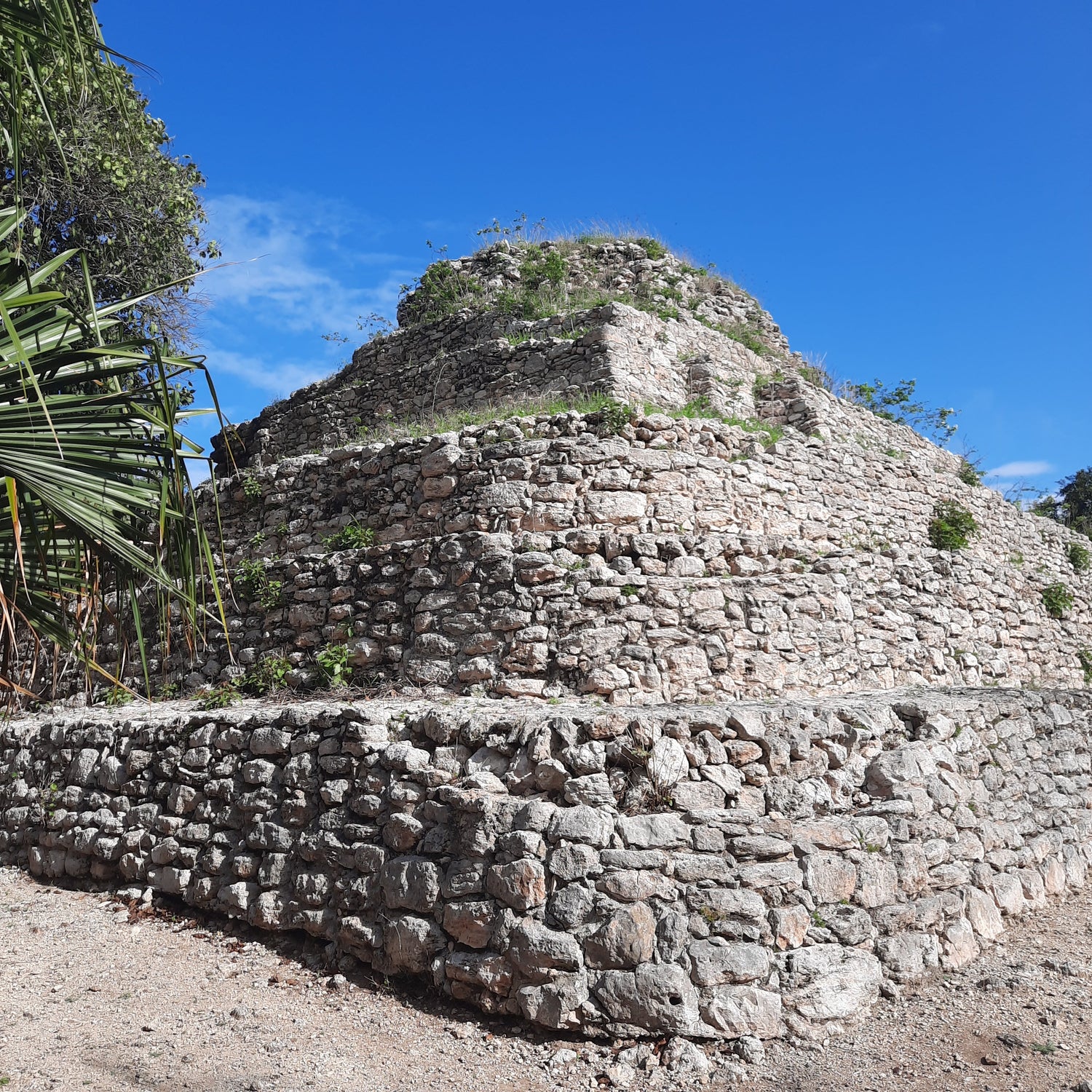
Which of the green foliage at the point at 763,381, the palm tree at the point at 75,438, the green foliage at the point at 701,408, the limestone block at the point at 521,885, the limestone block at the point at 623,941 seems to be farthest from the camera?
the green foliage at the point at 763,381

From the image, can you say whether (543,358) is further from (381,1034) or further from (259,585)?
(381,1034)

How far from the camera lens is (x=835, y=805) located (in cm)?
564

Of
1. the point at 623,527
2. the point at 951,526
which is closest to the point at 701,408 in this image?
the point at 623,527

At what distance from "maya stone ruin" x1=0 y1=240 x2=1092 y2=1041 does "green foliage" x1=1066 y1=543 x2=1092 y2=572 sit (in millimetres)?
3082

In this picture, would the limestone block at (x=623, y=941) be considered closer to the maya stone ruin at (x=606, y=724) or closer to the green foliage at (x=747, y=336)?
the maya stone ruin at (x=606, y=724)

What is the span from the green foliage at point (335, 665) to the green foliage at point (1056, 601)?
33.6 ft

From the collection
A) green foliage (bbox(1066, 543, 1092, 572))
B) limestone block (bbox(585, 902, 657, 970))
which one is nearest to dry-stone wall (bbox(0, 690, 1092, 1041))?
limestone block (bbox(585, 902, 657, 970))

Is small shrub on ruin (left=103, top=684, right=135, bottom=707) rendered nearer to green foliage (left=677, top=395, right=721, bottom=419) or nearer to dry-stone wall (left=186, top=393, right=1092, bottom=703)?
dry-stone wall (left=186, top=393, right=1092, bottom=703)

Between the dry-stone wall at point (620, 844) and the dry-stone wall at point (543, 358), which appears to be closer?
the dry-stone wall at point (620, 844)

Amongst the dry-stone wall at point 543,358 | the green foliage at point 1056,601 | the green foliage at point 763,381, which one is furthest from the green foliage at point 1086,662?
the dry-stone wall at point 543,358

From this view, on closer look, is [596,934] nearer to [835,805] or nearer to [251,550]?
[835,805]

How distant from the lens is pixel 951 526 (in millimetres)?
11312

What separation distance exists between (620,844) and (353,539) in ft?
15.1

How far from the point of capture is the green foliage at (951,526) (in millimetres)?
11156
